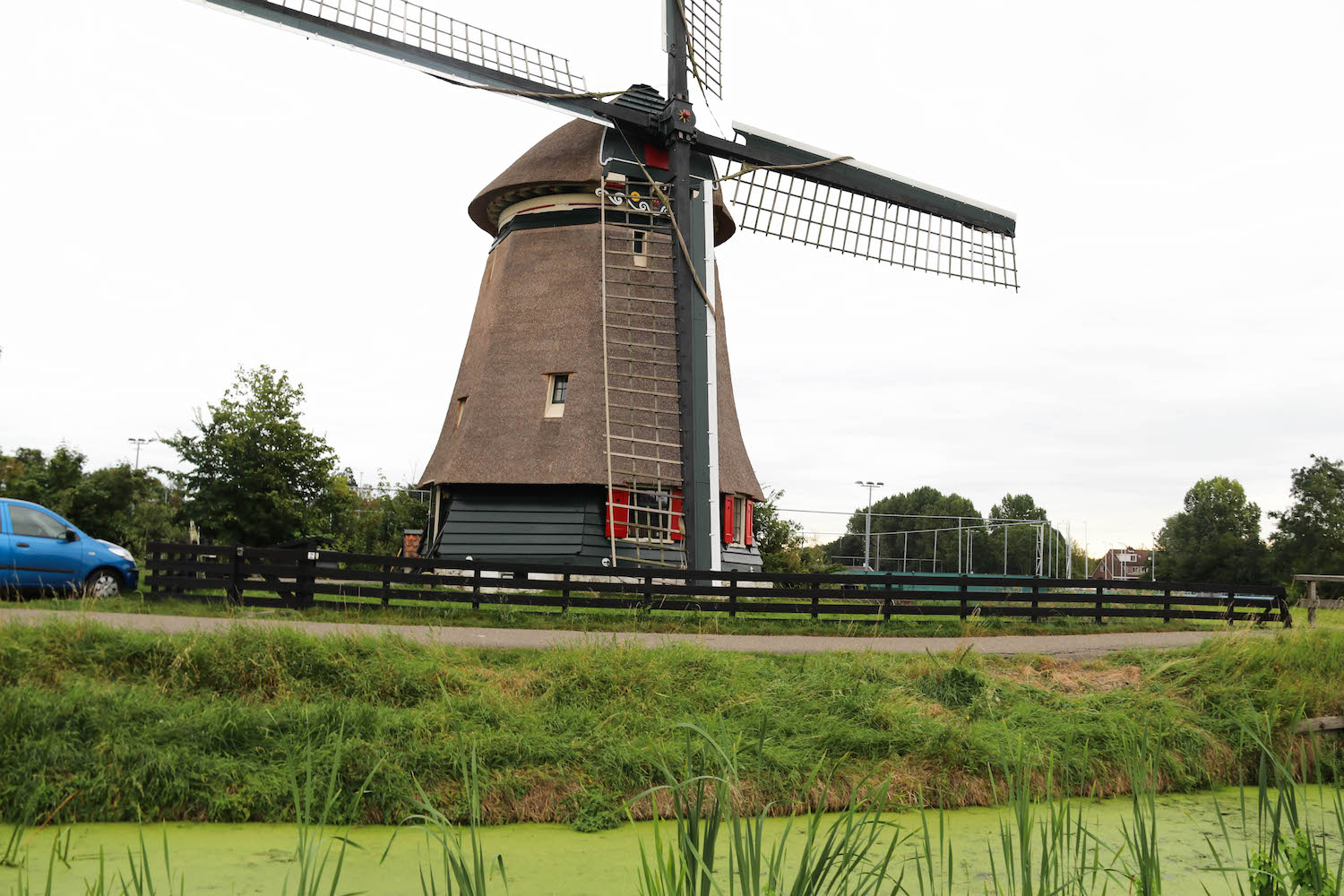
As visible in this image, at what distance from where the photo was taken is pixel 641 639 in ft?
29.4

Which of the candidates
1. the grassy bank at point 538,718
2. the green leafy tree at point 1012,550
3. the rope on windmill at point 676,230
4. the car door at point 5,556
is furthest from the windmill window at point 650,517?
the green leafy tree at point 1012,550

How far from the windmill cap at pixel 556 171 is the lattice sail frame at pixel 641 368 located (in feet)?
1.57

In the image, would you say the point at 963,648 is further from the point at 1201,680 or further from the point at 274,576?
the point at 274,576

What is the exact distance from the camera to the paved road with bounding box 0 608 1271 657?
8.00 meters

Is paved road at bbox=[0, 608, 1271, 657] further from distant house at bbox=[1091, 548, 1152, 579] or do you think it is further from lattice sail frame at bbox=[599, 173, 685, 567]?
distant house at bbox=[1091, 548, 1152, 579]

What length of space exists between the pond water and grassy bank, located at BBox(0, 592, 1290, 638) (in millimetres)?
4059

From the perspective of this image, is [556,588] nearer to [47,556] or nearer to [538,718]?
[538,718]

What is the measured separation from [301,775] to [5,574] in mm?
6587

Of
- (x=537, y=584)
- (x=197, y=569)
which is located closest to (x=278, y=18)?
(x=197, y=569)

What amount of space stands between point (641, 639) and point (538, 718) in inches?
94.9

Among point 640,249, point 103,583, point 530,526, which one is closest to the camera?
point 103,583

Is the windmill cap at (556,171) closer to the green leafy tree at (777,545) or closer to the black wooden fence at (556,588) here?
the black wooden fence at (556,588)

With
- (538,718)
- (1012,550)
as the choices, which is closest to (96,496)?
(538,718)

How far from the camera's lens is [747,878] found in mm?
2227
